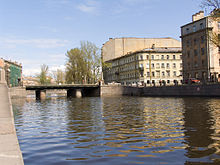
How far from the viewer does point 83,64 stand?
8462cm

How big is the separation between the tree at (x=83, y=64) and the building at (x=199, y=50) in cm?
2658

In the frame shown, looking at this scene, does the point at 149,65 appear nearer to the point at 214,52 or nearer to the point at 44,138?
the point at 214,52

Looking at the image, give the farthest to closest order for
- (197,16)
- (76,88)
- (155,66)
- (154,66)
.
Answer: (155,66)
(154,66)
(76,88)
(197,16)

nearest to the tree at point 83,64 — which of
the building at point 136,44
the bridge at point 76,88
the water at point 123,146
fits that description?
the bridge at point 76,88

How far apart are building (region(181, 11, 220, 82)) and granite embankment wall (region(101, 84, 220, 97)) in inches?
320

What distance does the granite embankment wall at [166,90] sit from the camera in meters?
46.2

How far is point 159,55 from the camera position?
307ft

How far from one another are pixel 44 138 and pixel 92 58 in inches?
2947

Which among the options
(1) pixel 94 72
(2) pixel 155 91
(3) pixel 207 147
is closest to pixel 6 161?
(3) pixel 207 147

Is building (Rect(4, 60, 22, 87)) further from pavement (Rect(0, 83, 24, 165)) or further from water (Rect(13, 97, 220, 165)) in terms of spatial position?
pavement (Rect(0, 83, 24, 165))

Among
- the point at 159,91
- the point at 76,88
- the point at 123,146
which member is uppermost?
the point at 76,88

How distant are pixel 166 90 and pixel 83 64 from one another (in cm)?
3211

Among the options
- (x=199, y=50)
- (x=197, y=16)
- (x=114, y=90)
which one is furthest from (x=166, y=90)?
(x=197, y=16)

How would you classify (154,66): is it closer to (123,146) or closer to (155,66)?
(155,66)
